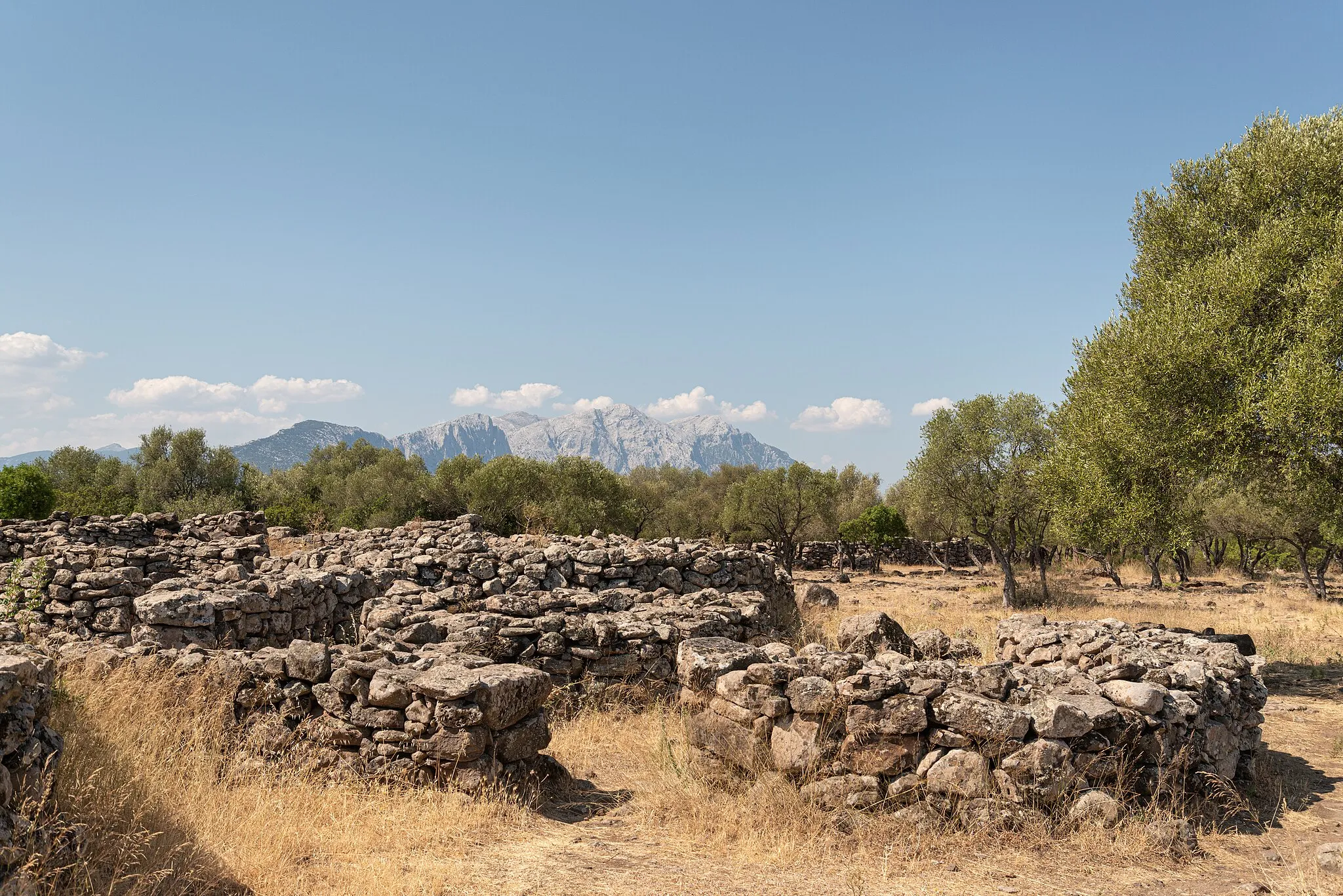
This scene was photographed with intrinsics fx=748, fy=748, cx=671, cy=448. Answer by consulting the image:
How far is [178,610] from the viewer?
11078 mm

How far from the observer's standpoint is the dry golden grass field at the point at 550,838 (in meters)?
5.69

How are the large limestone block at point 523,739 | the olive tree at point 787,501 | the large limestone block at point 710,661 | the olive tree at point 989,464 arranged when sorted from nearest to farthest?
the large limestone block at point 523,739, the large limestone block at point 710,661, the olive tree at point 989,464, the olive tree at point 787,501

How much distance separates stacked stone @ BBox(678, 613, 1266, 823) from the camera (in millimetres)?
7090

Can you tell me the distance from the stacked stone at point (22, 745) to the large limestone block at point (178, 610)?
623cm

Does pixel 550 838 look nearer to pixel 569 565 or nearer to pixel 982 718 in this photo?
pixel 982 718

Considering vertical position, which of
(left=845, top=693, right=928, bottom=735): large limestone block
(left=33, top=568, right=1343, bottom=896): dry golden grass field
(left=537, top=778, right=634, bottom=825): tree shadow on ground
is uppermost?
(left=845, top=693, right=928, bottom=735): large limestone block

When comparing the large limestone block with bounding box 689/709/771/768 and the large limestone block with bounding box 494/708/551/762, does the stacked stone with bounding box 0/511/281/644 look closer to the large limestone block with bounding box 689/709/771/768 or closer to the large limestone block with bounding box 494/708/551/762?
the large limestone block with bounding box 494/708/551/762

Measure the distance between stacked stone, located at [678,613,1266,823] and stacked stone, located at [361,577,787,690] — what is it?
3.28 meters

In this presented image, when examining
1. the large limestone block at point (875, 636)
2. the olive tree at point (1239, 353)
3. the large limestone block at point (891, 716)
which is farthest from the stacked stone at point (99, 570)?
the olive tree at point (1239, 353)

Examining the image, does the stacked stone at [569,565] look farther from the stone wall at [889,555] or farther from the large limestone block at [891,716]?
the stone wall at [889,555]

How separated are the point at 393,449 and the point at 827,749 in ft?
224

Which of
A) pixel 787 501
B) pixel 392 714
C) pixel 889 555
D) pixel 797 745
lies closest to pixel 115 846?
pixel 392 714

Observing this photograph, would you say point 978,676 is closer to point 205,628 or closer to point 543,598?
point 543,598

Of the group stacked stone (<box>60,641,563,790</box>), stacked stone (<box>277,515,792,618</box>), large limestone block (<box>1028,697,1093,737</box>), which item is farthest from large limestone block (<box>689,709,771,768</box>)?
stacked stone (<box>277,515,792,618</box>)
